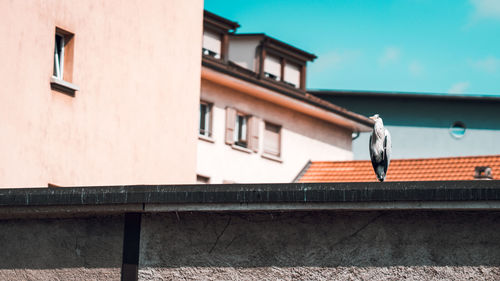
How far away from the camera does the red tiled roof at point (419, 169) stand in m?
32.0

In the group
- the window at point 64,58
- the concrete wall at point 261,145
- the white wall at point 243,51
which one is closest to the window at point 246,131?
the concrete wall at point 261,145

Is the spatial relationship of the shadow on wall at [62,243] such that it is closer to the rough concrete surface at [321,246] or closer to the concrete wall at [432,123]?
the rough concrete surface at [321,246]

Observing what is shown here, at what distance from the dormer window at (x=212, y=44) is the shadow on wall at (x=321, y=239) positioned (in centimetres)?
2416

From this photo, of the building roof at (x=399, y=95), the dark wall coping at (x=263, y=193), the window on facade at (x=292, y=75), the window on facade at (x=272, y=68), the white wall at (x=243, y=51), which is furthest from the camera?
the building roof at (x=399, y=95)

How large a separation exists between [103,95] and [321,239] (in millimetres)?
12419

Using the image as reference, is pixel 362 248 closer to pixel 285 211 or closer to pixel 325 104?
pixel 285 211

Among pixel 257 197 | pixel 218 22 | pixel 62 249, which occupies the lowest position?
pixel 62 249

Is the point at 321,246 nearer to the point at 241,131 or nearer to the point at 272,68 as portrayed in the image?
the point at 241,131

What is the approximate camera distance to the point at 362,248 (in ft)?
27.5

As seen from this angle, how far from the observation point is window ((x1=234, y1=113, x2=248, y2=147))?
34072 millimetres

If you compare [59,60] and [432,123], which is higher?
[432,123]

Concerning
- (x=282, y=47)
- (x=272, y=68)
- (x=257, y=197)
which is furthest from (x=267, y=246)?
(x=282, y=47)

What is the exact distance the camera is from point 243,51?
36.6 metres

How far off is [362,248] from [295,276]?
0.62 meters
